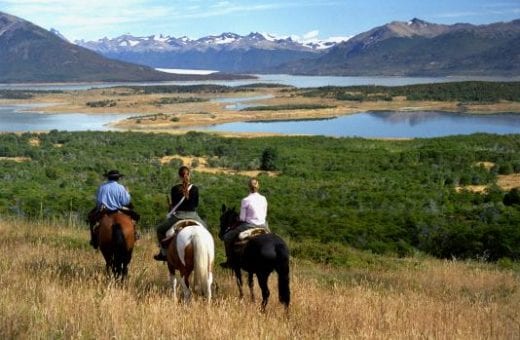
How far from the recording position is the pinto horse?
7633 millimetres

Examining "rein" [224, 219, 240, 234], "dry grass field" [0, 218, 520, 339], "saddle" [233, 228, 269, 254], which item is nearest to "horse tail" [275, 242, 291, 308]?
"dry grass field" [0, 218, 520, 339]

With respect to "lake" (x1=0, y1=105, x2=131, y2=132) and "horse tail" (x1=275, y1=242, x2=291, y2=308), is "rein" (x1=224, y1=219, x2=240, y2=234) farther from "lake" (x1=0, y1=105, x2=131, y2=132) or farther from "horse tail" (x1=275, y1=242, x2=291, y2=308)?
"lake" (x1=0, y1=105, x2=131, y2=132)

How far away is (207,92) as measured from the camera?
174m

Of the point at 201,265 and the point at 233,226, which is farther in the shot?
the point at 233,226

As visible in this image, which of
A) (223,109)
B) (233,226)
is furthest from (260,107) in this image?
(233,226)

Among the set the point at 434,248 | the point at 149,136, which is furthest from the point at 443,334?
the point at 149,136

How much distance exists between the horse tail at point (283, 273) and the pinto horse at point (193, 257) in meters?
0.77

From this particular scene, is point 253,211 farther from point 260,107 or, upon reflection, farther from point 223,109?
point 223,109

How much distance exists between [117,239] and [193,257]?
1468 mm

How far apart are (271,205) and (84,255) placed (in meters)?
15.8

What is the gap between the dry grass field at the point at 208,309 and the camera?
18.2 ft

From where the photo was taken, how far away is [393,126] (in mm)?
86250

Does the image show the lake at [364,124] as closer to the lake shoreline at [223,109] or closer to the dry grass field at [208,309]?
the lake shoreline at [223,109]

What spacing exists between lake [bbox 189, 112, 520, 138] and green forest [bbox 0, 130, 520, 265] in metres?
14.1
